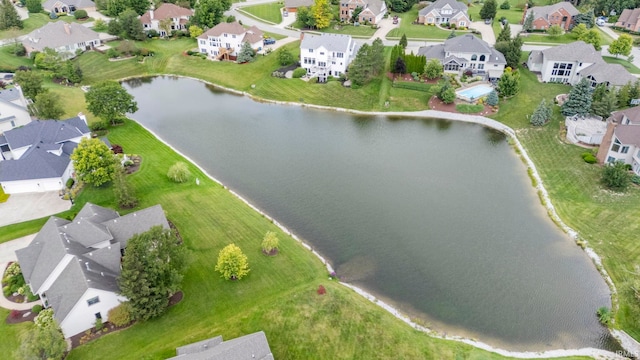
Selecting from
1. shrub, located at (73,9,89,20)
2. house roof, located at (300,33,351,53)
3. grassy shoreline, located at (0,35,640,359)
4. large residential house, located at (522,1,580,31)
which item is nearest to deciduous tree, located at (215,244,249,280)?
grassy shoreline, located at (0,35,640,359)

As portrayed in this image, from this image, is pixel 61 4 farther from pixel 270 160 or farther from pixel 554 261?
pixel 554 261

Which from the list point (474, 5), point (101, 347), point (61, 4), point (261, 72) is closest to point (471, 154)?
point (261, 72)

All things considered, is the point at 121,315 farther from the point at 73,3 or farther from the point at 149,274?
the point at 73,3

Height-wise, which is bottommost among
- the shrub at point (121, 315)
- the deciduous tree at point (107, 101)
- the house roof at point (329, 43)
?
the shrub at point (121, 315)

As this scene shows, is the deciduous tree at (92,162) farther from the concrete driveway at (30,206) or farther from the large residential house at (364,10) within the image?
the large residential house at (364,10)

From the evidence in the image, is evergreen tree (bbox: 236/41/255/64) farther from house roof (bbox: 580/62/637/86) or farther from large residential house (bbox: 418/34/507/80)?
house roof (bbox: 580/62/637/86)

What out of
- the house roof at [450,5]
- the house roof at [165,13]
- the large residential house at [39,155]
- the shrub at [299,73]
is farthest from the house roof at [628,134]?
the house roof at [165,13]

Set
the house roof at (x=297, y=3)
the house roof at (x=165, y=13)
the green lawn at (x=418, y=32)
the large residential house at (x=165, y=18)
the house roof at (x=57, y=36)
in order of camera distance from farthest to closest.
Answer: the house roof at (x=297, y=3) → the house roof at (x=165, y=13) → the large residential house at (x=165, y=18) → the green lawn at (x=418, y=32) → the house roof at (x=57, y=36)
